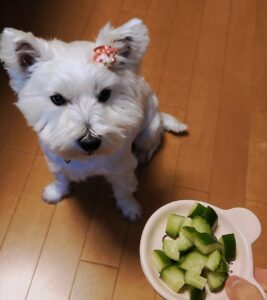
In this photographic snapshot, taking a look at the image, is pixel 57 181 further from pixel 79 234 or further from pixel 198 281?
pixel 198 281

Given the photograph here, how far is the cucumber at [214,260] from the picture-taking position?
113cm

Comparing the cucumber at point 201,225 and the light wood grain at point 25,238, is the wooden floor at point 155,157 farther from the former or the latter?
the cucumber at point 201,225

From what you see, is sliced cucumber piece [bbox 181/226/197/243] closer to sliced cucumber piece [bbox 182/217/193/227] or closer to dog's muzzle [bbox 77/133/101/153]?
sliced cucumber piece [bbox 182/217/193/227]

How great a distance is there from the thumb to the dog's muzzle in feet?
1.72

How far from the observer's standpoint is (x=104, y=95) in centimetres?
115

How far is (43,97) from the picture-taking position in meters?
1.11

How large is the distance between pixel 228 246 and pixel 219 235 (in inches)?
3.1

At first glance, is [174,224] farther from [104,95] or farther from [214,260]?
[104,95]

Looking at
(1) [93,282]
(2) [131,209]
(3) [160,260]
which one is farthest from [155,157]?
(3) [160,260]

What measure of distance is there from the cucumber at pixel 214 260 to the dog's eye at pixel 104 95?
547 mm

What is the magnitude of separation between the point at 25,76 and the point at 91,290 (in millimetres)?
873

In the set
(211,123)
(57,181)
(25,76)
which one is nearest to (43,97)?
(25,76)

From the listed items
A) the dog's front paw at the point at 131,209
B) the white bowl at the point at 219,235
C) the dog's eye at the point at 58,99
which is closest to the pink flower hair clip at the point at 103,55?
the dog's eye at the point at 58,99

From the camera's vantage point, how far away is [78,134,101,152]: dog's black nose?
3.56 feet
